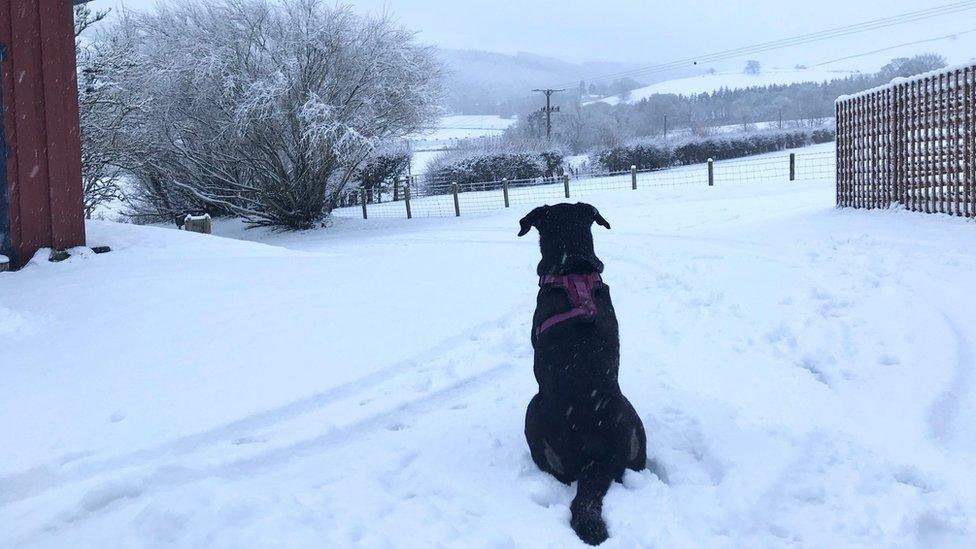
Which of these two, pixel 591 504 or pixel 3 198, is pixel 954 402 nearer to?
pixel 591 504

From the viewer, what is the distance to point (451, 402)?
13.8 feet

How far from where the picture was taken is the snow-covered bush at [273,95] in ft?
59.8

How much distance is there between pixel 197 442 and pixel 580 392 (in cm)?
203

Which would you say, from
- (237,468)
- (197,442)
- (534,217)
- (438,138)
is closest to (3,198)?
(197,442)

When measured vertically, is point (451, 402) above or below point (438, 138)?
below

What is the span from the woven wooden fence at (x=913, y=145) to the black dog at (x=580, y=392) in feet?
24.9

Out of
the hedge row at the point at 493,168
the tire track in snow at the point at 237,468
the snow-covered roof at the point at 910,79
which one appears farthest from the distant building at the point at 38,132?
the hedge row at the point at 493,168

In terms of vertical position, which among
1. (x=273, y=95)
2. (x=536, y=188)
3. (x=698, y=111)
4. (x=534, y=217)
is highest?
(x=698, y=111)

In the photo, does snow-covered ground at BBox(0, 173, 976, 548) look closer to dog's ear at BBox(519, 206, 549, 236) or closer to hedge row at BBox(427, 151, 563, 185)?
dog's ear at BBox(519, 206, 549, 236)

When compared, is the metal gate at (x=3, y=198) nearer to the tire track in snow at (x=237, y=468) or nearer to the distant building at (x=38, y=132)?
the distant building at (x=38, y=132)

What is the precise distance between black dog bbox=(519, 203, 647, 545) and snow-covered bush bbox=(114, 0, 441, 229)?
15502 millimetres

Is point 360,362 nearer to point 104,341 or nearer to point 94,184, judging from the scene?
point 104,341

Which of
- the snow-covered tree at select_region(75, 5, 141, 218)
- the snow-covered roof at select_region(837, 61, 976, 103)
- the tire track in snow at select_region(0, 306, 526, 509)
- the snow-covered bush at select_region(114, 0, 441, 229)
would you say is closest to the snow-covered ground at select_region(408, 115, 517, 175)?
the snow-covered bush at select_region(114, 0, 441, 229)

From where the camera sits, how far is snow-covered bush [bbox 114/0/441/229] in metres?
18.2
